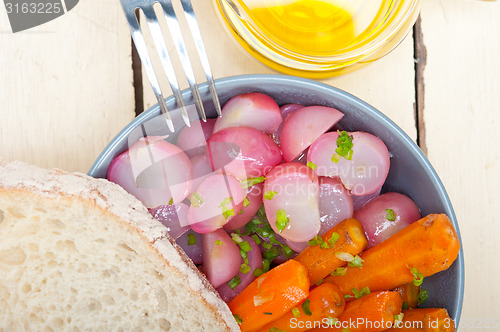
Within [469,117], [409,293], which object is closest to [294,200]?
[409,293]

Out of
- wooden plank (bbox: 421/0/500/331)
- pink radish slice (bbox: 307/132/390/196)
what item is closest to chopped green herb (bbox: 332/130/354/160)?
pink radish slice (bbox: 307/132/390/196)

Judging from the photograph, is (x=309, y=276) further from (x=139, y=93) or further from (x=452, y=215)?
(x=139, y=93)

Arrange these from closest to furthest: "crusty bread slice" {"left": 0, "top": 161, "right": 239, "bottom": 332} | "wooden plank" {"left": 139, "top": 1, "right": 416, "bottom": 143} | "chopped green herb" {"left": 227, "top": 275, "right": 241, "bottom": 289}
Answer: "crusty bread slice" {"left": 0, "top": 161, "right": 239, "bottom": 332}
"chopped green herb" {"left": 227, "top": 275, "right": 241, "bottom": 289}
"wooden plank" {"left": 139, "top": 1, "right": 416, "bottom": 143}

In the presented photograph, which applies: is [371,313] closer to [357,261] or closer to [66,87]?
[357,261]

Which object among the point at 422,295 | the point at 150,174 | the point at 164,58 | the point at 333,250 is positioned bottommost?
the point at 422,295

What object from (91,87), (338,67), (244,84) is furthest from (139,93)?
(338,67)

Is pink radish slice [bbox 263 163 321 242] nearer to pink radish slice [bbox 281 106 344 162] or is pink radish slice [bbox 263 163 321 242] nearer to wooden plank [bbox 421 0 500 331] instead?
pink radish slice [bbox 281 106 344 162]

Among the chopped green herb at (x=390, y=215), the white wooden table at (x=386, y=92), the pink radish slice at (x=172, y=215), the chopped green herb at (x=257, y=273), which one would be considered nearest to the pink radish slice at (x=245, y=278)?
the chopped green herb at (x=257, y=273)
